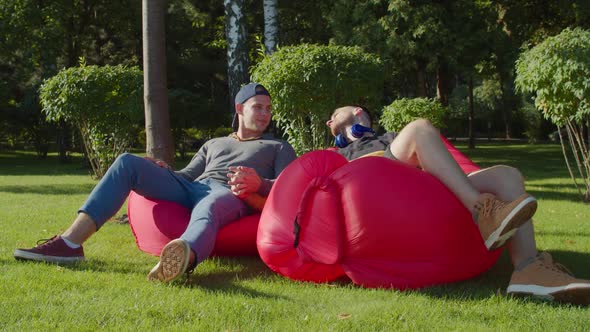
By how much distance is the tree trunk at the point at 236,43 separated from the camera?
33.1 ft

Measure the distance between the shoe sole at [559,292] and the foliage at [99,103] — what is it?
9.90 m

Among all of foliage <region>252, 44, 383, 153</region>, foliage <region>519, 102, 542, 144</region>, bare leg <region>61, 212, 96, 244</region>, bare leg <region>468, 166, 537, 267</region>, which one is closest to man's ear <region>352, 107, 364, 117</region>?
bare leg <region>468, 166, 537, 267</region>

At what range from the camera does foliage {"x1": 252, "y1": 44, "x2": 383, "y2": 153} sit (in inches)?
341

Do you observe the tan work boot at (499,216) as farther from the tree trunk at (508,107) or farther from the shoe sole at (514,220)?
the tree trunk at (508,107)

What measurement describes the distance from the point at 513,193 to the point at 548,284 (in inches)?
22.5

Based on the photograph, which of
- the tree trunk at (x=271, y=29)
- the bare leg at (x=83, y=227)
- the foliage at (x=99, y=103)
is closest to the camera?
the bare leg at (x=83, y=227)

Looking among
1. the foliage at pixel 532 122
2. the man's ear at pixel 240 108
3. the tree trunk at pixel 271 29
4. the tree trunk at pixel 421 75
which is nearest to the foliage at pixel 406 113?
the tree trunk at pixel 271 29

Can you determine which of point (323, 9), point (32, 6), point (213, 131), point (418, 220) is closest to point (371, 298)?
point (418, 220)

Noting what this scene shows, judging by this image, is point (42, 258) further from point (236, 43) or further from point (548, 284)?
point (236, 43)

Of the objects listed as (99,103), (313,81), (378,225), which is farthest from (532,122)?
(378,225)

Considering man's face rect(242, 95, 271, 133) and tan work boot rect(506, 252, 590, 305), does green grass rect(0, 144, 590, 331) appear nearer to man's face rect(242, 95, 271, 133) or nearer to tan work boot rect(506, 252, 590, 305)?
tan work boot rect(506, 252, 590, 305)

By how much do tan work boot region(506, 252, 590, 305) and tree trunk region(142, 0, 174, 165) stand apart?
15.5 ft

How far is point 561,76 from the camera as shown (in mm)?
8758

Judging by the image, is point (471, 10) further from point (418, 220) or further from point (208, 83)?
point (418, 220)
